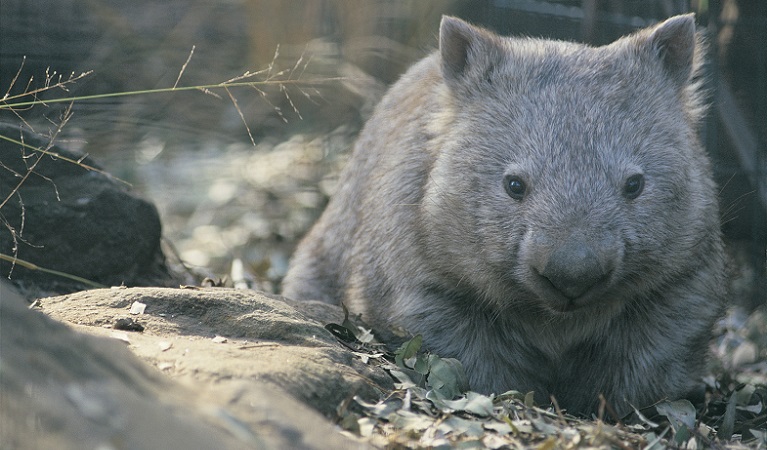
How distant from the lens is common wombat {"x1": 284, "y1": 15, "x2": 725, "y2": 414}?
382cm

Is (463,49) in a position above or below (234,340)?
above

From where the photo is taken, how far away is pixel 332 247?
5.70m

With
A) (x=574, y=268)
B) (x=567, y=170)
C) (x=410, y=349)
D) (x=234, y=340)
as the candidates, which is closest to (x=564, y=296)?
(x=574, y=268)

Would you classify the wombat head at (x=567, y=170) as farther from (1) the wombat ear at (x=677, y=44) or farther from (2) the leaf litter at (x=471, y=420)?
(2) the leaf litter at (x=471, y=420)

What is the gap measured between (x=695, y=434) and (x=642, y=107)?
150 cm

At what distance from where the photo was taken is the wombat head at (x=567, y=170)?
368 centimetres

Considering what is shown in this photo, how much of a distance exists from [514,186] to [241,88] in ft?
21.9

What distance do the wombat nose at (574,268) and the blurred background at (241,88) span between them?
3.06 m

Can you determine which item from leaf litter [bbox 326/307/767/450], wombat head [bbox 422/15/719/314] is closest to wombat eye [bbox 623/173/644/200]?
wombat head [bbox 422/15/719/314]

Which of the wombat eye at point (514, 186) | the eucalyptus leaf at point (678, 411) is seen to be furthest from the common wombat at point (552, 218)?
the eucalyptus leaf at point (678, 411)

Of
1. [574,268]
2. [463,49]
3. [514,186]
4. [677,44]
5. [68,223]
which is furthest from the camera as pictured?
[68,223]

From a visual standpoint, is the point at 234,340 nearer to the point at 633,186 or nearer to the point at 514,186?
the point at 514,186

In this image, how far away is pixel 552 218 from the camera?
3.66m

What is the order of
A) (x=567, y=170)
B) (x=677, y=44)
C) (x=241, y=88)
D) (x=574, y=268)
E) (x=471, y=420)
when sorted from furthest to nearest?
1. (x=241, y=88)
2. (x=677, y=44)
3. (x=567, y=170)
4. (x=574, y=268)
5. (x=471, y=420)
